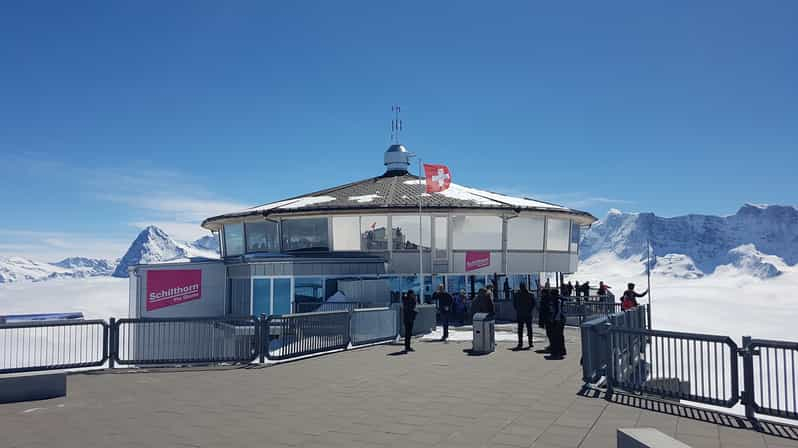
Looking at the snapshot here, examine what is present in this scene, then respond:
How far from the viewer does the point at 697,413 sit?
9.59 m

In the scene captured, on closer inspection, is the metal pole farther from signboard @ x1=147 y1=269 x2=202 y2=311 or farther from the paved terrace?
signboard @ x1=147 y1=269 x2=202 y2=311

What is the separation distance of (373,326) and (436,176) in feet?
37.5

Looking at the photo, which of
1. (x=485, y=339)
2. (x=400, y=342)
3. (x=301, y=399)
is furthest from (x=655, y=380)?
(x=400, y=342)

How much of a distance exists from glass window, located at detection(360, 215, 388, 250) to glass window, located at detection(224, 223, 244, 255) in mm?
9398

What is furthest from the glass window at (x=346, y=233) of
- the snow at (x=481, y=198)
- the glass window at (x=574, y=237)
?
the glass window at (x=574, y=237)

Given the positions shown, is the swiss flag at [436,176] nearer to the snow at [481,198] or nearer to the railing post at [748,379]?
the snow at [481,198]

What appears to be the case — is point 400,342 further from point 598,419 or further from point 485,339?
point 598,419

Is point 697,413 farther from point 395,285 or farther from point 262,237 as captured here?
point 262,237

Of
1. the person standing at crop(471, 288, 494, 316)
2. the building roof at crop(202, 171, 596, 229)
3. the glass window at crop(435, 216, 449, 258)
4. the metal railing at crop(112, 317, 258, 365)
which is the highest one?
the building roof at crop(202, 171, 596, 229)

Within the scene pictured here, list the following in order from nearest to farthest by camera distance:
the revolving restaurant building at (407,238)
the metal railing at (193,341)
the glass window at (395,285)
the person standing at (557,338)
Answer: the metal railing at (193,341) → the person standing at (557,338) → the revolving restaurant building at (407,238) → the glass window at (395,285)

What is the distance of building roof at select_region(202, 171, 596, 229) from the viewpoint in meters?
36.1

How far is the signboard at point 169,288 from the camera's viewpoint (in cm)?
2955

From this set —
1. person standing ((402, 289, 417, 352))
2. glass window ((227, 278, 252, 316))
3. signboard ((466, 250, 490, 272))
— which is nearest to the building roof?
signboard ((466, 250, 490, 272))

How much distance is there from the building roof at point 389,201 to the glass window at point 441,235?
1.10 m
